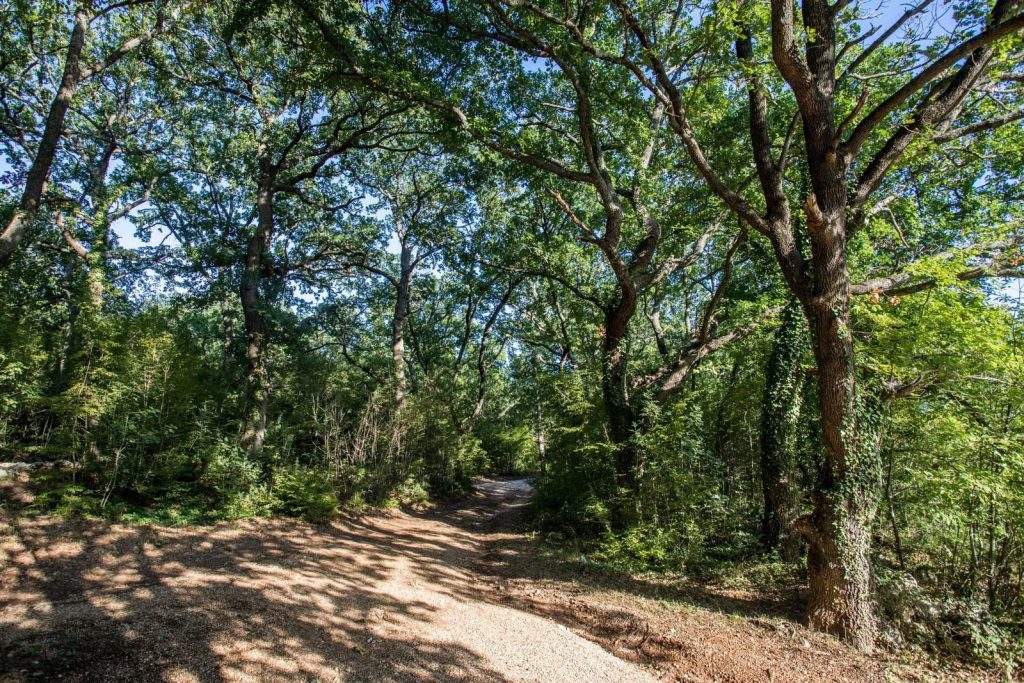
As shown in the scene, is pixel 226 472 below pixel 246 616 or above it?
above

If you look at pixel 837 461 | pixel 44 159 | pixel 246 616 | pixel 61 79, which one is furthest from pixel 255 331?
pixel 837 461

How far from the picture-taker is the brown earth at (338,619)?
3.56m

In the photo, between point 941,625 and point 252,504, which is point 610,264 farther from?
point 252,504

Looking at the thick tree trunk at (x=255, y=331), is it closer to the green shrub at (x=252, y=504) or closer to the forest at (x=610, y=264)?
the forest at (x=610, y=264)

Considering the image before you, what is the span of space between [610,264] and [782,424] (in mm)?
4779

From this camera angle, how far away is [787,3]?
5367mm

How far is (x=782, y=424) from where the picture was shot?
910cm

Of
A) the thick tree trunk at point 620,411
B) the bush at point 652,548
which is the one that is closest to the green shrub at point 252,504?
the bush at point 652,548

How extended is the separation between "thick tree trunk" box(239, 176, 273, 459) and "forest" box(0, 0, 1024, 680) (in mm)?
70

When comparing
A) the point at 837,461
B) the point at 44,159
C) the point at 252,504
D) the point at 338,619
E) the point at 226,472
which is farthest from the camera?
the point at 226,472

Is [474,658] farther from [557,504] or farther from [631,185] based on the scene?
[631,185]

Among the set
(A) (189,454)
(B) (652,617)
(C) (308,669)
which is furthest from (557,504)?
(C) (308,669)

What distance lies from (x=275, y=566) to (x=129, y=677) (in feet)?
10.3

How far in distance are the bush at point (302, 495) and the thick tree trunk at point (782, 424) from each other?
8457mm
